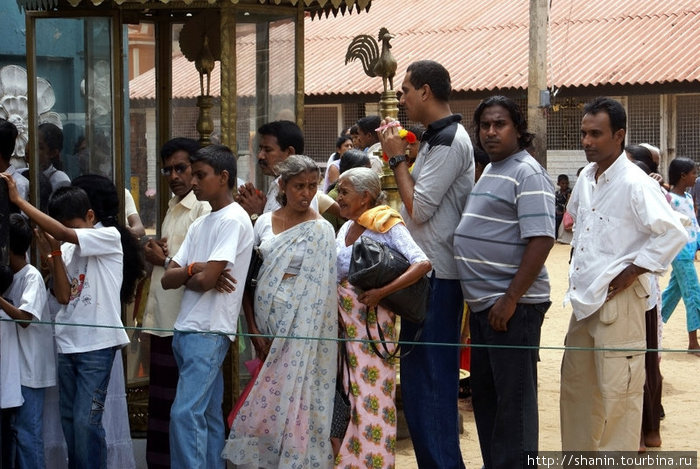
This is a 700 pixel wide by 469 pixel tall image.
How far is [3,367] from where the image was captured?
474 centimetres

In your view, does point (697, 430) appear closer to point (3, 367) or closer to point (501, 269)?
point (501, 269)

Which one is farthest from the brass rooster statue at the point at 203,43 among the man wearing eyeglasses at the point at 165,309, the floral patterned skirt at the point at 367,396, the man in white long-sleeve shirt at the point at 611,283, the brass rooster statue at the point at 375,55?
the man in white long-sleeve shirt at the point at 611,283

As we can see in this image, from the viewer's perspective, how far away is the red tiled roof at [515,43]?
19.6 m

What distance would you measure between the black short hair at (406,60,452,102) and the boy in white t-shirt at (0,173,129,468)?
1472mm

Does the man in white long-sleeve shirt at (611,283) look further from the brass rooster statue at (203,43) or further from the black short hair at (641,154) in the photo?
the brass rooster statue at (203,43)

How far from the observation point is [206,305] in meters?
4.68

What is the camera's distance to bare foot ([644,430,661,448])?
616 cm

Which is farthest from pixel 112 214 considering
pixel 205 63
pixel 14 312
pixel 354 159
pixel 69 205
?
pixel 354 159

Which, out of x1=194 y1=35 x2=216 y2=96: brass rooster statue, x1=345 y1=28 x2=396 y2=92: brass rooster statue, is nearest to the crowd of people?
x1=194 y1=35 x2=216 y2=96: brass rooster statue

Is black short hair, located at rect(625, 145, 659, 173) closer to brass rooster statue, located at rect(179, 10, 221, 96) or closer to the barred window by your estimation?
brass rooster statue, located at rect(179, 10, 221, 96)

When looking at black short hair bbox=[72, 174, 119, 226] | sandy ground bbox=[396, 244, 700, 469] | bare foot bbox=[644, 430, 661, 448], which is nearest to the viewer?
black short hair bbox=[72, 174, 119, 226]

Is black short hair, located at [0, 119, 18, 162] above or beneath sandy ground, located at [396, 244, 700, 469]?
above

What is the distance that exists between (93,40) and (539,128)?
12.3 m

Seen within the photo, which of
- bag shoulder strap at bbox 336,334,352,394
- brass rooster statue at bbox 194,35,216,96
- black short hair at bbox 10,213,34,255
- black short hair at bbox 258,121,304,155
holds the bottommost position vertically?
bag shoulder strap at bbox 336,334,352,394
